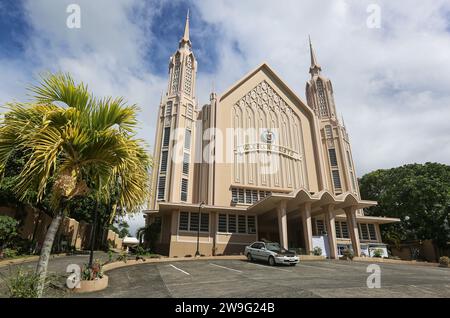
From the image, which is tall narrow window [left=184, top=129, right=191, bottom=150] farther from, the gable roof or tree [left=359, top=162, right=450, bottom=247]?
tree [left=359, top=162, right=450, bottom=247]

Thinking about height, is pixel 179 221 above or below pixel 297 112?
below

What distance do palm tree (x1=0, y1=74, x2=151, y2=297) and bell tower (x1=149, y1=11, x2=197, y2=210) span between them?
22.6 metres

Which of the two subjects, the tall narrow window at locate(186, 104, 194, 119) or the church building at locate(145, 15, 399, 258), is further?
the tall narrow window at locate(186, 104, 194, 119)

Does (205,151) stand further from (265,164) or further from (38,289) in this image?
(38,289)

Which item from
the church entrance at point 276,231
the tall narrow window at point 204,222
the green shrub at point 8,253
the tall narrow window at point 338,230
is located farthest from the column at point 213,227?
the green shrub at point 8,253

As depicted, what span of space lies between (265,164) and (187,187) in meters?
10.3

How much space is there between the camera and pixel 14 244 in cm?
2038

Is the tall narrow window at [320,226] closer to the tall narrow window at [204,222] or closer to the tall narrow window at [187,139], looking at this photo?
the tall narrow window at [204,222]

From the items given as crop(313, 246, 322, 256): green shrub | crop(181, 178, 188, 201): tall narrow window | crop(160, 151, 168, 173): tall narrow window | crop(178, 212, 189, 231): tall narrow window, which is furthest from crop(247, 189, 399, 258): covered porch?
crop(160, 151, 168, 173): tall narrow window

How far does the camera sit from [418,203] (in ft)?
112

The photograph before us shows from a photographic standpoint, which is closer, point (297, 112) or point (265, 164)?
point (265, 164)

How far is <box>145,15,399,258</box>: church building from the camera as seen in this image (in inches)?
1013

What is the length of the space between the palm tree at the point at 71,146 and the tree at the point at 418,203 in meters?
38.9
